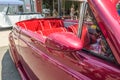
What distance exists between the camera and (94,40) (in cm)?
162

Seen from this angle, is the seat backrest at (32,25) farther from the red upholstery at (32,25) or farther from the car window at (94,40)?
the car window at (94,40)

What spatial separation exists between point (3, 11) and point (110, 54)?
442 inches

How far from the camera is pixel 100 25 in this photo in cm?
131

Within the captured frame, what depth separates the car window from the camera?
1.33m

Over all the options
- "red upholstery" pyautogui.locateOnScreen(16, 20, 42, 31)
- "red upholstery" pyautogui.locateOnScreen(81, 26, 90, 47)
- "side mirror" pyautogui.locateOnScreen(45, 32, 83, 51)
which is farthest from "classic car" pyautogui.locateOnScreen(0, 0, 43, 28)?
"side mirror" pyautogui.locateOnScreen(45, 32, 83, 51)

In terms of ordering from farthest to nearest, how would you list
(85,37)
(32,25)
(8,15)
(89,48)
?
(8,15) < (32,25) < (85,37) < (89,48)

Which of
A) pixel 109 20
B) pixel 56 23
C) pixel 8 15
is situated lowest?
pixel 8 15

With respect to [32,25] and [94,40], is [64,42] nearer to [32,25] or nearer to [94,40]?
[94,40]

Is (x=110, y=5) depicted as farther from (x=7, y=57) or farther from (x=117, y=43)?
(x=7, y=57)

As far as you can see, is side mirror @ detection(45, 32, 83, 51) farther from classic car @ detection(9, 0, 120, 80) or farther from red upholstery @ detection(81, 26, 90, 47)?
red upholstery @ detection(81, 26, 90, 47)

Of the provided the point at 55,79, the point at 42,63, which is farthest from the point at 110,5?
the point at 42,63

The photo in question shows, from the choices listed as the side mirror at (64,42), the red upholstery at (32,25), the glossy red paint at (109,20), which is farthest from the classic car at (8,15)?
the glossy red paint at (109,20)

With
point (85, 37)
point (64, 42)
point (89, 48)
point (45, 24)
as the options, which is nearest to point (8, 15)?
point (45, 24)

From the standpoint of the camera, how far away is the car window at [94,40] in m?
1.33
